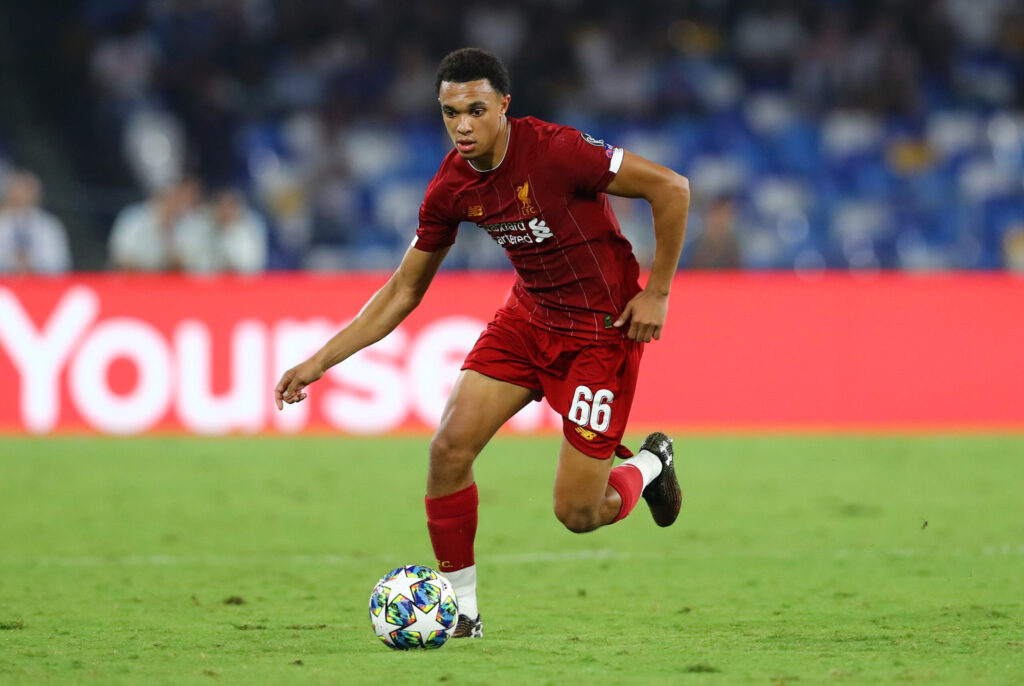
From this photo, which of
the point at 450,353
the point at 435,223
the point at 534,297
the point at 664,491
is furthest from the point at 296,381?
the point at 450,353

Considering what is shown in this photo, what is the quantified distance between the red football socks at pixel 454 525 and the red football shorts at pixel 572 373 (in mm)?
483

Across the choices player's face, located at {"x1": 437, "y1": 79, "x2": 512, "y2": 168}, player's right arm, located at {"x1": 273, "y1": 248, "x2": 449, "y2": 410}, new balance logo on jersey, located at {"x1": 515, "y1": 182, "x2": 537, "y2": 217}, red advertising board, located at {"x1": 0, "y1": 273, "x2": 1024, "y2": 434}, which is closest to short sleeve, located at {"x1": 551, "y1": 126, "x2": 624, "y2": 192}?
new balance logo on jersey, located at {"x1": 515, "y1": 182, "x2": 537, "y2": 217}

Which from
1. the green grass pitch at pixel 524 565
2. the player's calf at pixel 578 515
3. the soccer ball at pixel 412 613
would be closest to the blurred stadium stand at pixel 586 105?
the green grass pitch at pixel 524 565

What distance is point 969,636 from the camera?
17.4 feet

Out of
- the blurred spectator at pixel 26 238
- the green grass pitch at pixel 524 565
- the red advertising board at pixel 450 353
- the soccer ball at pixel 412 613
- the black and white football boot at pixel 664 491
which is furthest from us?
the blurred spectator at pixel 26 238

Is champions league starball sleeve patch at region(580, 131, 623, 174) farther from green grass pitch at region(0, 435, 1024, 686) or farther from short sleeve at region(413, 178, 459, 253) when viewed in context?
green grass pitch at region(0, 435, 1024, 686)

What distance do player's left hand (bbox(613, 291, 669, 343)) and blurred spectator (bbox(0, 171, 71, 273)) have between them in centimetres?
967

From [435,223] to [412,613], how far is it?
1533mm

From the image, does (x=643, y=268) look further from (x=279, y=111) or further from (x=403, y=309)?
(x=403, y=309)

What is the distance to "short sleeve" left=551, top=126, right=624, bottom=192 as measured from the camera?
211 inches

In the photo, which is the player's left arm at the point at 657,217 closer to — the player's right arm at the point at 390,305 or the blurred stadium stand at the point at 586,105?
the player's right arm at the point at 390,305

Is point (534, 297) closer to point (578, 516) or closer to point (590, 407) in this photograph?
point (590, 407)

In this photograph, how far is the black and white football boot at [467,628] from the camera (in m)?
5.45

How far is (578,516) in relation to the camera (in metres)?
5.72
